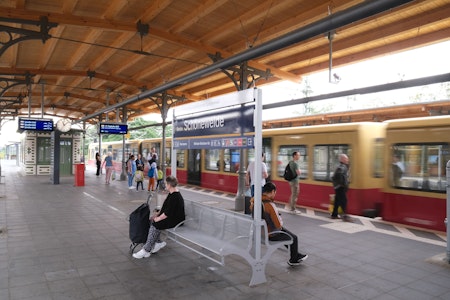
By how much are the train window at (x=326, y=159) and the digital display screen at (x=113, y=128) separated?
410 inches

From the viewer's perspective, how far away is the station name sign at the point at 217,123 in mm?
4484

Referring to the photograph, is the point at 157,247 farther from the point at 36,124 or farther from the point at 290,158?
the point at 36,124

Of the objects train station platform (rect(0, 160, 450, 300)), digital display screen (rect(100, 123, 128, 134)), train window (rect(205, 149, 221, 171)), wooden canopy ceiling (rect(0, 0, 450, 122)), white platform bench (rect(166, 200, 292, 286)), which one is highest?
wooden canopy ceiling (rect(0, 0, 450, 122))

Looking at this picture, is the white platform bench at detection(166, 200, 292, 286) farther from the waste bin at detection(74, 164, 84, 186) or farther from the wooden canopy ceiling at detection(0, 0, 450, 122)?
the waste bin at detection(74, 164, 84, 186)

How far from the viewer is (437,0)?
680 centimetres

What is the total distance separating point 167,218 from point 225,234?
3.05ft

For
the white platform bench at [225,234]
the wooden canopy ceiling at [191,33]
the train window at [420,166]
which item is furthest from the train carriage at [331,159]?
the white platform bench at [225,234]

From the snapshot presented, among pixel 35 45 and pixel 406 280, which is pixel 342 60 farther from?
pixel 35 45

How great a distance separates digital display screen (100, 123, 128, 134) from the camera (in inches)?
632

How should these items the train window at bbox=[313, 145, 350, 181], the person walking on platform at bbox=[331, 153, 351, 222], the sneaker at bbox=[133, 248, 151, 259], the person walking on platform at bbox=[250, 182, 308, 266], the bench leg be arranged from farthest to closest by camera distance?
the train window at bbox=[313, 145, 350, 181]
the person walking on platform at bbox=[331, 153, 351, 222]
the sneaker at bbox=[133, 248, 151, 259]
the person walking on platform at bbox=[250, 182, 308, 266]
the bench leg

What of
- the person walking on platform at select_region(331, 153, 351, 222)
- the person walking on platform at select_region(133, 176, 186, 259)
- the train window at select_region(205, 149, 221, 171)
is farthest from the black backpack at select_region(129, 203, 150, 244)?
the train window at select_region(205, 149, 221, 171)

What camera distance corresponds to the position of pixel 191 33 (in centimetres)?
939

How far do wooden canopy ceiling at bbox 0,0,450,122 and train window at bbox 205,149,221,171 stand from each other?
134 inches

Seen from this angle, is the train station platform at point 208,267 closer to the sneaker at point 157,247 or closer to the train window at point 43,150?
the sneaker at point 157,247
